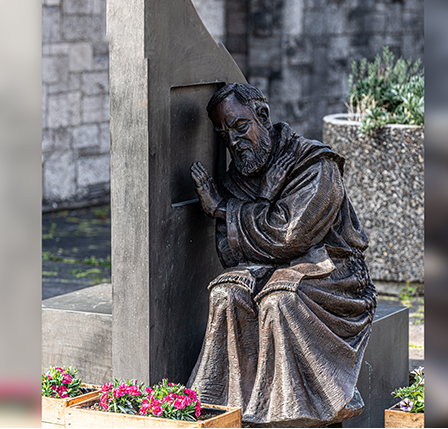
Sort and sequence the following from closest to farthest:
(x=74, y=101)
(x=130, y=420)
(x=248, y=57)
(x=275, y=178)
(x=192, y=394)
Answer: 1. (x=130, y=420)
2. (x=192, y=394)
3. (x=275, y=178)
4. (x=74, y=101)
5. (x=248, y=57)

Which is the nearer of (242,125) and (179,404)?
(179,404)

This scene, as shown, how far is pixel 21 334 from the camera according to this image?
987mm

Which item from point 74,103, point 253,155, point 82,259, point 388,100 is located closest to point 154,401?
point 253,155

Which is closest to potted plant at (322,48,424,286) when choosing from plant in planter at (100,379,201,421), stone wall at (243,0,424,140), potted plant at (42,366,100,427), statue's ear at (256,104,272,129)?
statue's ear at (256,104,272,129)

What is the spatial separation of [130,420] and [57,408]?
472 millimetres

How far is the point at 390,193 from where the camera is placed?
6.79m

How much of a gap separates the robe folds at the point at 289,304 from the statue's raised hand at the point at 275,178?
0.9 inches

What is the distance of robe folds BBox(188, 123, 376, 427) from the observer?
3402 millimetres

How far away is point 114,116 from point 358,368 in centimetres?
148

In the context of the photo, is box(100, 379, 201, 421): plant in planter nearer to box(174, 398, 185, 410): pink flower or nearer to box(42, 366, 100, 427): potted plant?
box(174, 398, 185, 410): pink flower

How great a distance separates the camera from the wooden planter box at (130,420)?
3051mm

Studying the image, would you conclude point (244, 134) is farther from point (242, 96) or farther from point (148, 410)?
point (148, 410)

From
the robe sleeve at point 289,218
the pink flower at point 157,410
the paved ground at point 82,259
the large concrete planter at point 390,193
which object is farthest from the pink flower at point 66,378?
the large concrete planter at point 390,193

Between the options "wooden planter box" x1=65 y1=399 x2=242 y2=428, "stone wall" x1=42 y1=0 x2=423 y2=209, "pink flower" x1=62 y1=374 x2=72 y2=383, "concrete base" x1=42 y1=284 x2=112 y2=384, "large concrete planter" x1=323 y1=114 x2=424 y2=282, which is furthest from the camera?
"stone wall" x1=42 y1=0 x2=423 y2=209
